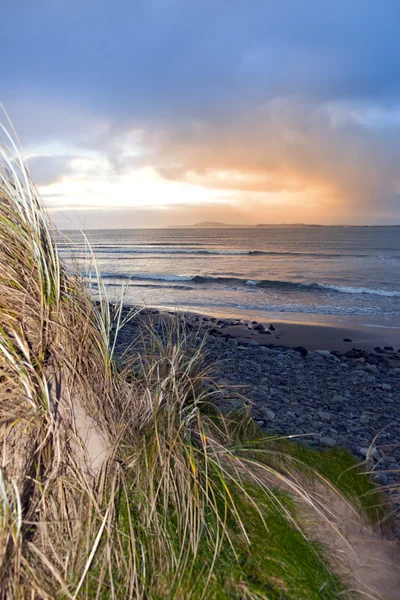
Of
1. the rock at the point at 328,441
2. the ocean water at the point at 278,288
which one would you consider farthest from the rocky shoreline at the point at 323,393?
the ocean water at the point at 278,288

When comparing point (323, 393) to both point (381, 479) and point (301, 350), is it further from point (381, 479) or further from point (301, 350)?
point (301, 350)

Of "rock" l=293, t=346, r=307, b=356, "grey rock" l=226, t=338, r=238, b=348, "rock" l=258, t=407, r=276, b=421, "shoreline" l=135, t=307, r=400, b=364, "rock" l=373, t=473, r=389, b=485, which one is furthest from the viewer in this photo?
"shoreline" l=135, t=307, r=400, b=364

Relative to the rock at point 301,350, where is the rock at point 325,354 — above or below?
above

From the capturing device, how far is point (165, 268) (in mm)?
29484

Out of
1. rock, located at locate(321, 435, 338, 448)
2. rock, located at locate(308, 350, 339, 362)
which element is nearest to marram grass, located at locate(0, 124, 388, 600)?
rock, located at locate(321, 435, 338, 448)

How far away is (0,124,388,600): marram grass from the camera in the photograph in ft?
6.18

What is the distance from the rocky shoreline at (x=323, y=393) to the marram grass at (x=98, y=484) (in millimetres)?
745

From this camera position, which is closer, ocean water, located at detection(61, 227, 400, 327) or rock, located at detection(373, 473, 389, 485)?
rock, located at detection(373, 473, 389, 485)

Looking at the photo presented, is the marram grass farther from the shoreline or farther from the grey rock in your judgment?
the shoreline

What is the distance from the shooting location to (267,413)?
195 inches

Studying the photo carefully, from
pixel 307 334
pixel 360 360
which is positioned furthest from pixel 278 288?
pixel 360 360

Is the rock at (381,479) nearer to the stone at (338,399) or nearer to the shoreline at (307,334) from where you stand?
the stone at (338,399)

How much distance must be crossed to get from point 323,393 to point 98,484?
4734 millimetres

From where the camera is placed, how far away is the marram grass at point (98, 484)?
1.88 m
